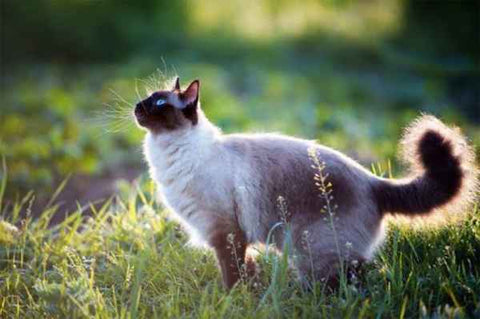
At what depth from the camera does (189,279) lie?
3.99 m

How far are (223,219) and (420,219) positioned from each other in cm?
111

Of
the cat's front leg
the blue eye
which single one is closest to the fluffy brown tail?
the cat's front leg

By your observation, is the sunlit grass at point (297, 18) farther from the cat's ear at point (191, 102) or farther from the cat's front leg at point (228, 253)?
the cat's front leg at point (228, 253)

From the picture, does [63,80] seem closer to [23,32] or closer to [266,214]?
[23,32]

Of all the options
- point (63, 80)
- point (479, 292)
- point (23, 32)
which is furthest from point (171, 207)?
point (23, 32)

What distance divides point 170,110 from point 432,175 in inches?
59.9

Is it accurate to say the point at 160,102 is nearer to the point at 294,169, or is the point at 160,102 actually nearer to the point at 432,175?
the point at 294,169

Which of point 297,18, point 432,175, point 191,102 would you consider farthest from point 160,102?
point 297,18

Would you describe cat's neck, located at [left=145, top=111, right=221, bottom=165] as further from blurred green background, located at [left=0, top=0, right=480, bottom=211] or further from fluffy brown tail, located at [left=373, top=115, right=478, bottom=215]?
blurred green background, located at [left=0, top=0, right=480, bottom=211]

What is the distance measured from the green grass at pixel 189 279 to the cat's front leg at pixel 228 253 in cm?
9

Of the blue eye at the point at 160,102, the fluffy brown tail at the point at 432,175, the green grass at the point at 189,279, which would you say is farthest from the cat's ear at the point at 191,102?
the fluffy brown tail at the point at 432,175

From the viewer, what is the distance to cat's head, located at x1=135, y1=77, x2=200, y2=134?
393 cm

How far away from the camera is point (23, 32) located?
11211 mm

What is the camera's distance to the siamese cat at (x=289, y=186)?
3.66 meters
